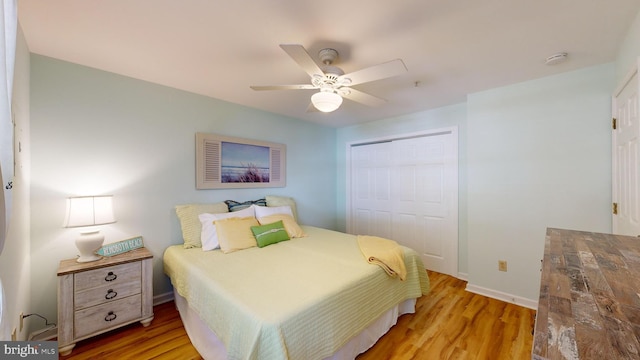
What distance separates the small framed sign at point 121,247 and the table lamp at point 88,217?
7cm

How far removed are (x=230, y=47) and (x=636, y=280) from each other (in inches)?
94.9

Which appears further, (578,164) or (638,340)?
(578,164)

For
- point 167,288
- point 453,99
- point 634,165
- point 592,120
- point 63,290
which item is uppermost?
point 453,99

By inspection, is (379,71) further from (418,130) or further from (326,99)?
(418,130)

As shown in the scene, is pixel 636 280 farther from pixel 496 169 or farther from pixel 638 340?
pixel 496 169

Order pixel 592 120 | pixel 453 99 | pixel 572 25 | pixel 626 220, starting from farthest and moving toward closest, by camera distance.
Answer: pixel 453 99
pixel 592 120
pixel 626 220
pixel 572 25

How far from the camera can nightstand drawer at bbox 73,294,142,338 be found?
6.01 ft

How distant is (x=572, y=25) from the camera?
5.14ft

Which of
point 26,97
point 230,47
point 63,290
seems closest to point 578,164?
point 230,47

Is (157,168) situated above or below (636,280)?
above

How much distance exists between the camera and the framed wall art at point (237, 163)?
2.84 m

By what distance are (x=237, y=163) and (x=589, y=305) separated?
312 cm

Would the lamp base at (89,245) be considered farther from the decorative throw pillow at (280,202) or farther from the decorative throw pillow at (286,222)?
the decorative throw pillow at (280,202)

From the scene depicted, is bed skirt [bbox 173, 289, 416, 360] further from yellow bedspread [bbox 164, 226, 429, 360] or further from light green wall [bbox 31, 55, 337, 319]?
light green wall [bbox 31, 55, 337, 319]
